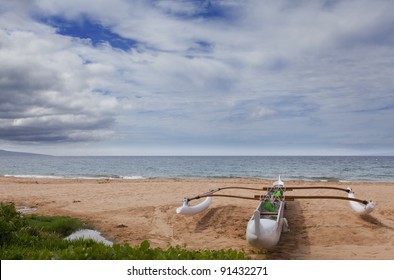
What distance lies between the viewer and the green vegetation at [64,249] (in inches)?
158

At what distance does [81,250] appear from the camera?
13.0ft

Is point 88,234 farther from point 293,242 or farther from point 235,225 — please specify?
point 293,242

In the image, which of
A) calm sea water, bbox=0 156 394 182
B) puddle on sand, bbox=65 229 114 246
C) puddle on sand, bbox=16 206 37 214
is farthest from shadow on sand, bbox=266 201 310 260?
calm sea water, bbox=0 156 394 182

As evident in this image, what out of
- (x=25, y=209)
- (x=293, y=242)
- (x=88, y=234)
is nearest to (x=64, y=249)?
(x=88, y=234)

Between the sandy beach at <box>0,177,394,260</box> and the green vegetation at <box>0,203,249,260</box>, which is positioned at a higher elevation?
the green vegetation at <box>0,203,249,260</box>

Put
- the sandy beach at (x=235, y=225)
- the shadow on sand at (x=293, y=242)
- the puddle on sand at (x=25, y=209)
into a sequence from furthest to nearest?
the puddle on sand at (x=25, y=209) → the sandy beach at (x=235, y=225) → the shadow on sand at (x=293, y=242)

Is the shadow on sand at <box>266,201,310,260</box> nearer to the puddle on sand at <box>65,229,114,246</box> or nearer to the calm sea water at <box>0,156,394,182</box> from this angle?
the puddle on sand at <box>65,229,114,246</box>

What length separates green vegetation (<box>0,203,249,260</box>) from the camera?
158 inches

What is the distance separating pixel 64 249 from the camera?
4.19 meters

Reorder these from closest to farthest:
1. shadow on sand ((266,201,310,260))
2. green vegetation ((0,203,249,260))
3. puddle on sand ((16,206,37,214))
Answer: green vegetation ((0,203,249,260)) < shadow on sand ((266,201,310,260)) < puddle on sand ((16,206,37,214))

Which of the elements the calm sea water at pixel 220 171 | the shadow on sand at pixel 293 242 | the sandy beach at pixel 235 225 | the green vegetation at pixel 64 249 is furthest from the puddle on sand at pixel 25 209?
the calm sea water at pixel 220 171

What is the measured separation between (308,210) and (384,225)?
2302mm

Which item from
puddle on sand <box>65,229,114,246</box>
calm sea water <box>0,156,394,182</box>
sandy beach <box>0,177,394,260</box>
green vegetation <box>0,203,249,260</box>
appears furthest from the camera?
calm sea water <box>0,156,394,182</box>

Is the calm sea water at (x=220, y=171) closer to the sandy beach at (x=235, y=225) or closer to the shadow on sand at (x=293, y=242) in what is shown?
the sandy beach at (x=235, y=225)
